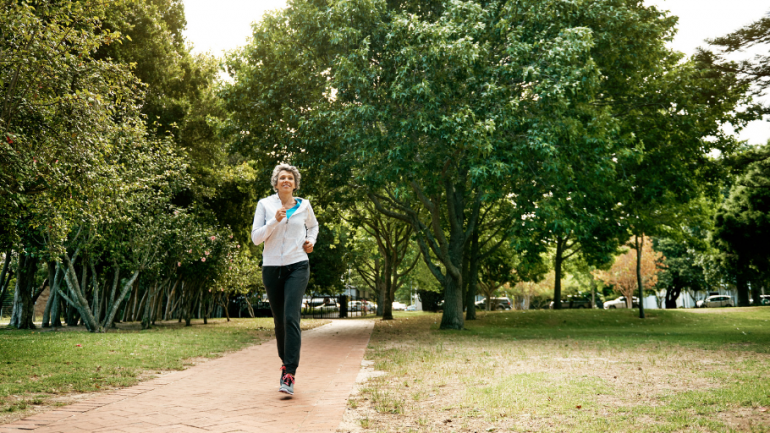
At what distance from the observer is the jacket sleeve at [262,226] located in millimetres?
5086

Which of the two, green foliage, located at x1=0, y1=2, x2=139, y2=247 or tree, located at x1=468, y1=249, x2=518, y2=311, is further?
tree, located at x1=468, y1=249, x2=518, y2=311

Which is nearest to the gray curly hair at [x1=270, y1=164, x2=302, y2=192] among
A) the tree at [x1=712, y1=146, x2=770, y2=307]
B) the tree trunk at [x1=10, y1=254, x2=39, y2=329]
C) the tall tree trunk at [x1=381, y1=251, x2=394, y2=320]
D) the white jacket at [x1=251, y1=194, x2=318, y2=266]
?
→ the white jacket at [x1=251, y1=194, x2=318, y2=266]

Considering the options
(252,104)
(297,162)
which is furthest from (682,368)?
(252,104)

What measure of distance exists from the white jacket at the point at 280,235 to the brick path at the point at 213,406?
51.4 inches

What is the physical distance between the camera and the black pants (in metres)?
5.06

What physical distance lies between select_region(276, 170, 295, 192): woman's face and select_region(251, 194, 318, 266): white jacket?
0.14 metres

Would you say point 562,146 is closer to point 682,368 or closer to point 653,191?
Result: point 653,191

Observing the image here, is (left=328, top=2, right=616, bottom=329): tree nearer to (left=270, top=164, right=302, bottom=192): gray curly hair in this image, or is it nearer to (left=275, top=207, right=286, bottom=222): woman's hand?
(left=270, top=164, right=302, bottom=192): gray curly hair

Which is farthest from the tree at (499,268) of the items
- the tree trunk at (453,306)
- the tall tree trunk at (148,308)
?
the tall tree trunk at (148,308)

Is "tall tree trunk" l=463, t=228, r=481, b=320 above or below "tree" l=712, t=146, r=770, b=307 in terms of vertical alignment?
below

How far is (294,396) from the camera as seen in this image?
5098mm

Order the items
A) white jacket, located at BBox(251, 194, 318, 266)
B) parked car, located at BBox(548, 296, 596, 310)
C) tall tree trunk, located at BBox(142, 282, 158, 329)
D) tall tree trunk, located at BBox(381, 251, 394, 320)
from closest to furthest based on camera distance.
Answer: white jacket, located at BBox(251, 194, 318, 266)
tall tree trunk, located at BBox(142, 282, 158, 329)
tall tree trunk, located at BBox(381, 251, 394, 320)
parked car, located at BBox(548, 296, 596, 310)

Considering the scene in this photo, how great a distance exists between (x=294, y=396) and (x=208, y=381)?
5.16ft

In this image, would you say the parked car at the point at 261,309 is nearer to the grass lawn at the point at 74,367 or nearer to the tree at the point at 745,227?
the grass lawn at the point at 74,367
